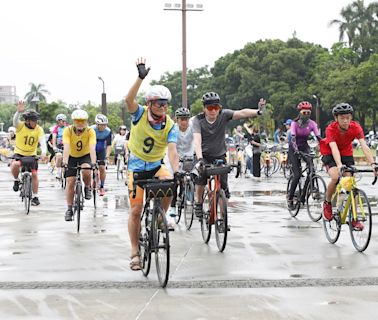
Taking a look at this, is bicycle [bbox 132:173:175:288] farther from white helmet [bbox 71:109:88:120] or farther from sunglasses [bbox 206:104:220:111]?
white helmet [bbox 71:109:88:120]

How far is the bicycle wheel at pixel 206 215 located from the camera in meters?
9.41

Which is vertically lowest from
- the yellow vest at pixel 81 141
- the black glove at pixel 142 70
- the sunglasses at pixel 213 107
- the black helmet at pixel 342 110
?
the yellow vest at pixel 81 141

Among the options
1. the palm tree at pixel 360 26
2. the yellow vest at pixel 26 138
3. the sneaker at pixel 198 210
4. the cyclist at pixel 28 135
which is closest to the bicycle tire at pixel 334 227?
the sneaker at pixel 198 210

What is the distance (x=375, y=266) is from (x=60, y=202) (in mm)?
9476

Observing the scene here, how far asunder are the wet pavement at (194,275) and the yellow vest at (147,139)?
118 centimetres

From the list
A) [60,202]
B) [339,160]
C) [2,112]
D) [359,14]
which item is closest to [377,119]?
[359,14]

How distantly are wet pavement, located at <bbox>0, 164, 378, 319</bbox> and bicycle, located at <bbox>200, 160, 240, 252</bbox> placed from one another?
17 cm

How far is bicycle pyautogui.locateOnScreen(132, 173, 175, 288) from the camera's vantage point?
6.77m

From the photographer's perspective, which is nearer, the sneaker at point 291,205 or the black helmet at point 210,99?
the black helmet at point 210,99

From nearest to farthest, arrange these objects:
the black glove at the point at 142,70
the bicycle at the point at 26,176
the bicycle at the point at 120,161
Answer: the black glove at the point at 142,70
the bicycle at the point at 26,176
the bicycle at the point at 120,161

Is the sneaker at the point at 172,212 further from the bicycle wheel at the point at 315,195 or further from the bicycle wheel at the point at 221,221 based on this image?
the bicycle wheel at the point at 221,221

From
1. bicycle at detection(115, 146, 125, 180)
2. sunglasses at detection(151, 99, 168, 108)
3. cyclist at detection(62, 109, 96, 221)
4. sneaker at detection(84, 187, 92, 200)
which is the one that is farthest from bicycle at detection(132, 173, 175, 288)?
bicycle at detection(115, 146, 125, 180)

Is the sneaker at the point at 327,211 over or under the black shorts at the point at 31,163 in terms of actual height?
under

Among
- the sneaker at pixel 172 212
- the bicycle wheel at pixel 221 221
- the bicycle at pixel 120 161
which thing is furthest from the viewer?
the bicycle at pixel 120 161
